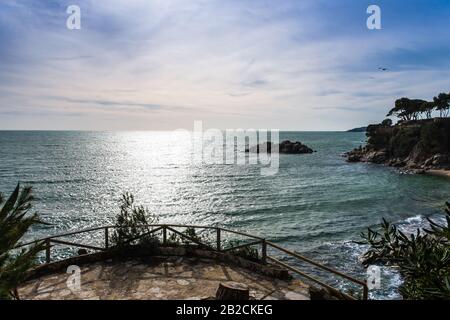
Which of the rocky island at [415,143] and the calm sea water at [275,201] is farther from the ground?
the rocky island at [415,143]

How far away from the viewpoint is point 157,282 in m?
9.20

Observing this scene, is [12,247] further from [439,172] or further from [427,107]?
[427,107]

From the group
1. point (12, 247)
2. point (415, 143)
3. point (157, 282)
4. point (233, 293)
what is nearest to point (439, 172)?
point (415, 143)

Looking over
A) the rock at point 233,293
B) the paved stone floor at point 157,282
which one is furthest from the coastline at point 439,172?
the rock at point 233,293

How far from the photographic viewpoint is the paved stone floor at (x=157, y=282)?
8477 millimetres

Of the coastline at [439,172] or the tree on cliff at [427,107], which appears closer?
the coastline at [439,172]

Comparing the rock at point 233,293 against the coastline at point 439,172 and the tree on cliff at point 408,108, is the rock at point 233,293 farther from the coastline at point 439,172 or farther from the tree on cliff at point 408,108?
the tree on cliff at point 408,108

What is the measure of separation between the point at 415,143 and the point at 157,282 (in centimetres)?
7384

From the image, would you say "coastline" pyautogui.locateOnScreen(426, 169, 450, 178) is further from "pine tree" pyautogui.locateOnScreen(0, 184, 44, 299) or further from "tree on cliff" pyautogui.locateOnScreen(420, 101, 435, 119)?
"pine tree" pyautogui.locateOnScreen(0, 184, 44, 299)

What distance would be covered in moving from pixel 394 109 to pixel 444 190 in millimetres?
61424

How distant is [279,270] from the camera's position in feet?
31.1
